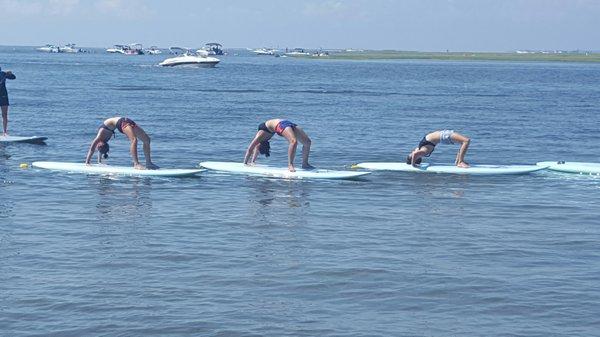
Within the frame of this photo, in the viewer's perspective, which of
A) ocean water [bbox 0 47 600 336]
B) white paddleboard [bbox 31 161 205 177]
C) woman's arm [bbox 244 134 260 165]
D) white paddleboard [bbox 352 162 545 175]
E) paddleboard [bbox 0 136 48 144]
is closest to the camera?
ocean water [bbox 0 47 600 336]

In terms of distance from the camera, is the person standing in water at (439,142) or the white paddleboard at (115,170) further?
the person standing in water at (439,142)

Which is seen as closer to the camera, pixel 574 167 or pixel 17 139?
pixel 574 167

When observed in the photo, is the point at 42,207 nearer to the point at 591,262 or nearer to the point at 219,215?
the point at 219,215

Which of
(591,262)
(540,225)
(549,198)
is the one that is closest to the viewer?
(591,262)

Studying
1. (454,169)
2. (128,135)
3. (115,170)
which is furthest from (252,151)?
(454,169)

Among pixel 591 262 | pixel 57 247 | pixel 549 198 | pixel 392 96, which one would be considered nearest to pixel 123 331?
pixel 57 247

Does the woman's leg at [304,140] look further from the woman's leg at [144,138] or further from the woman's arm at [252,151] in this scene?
the woman's leg at [144,138]

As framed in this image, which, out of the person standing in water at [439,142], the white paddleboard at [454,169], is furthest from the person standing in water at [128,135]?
the person standing in water at [439,142]

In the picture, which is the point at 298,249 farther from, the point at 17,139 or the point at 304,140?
the point at 17,139

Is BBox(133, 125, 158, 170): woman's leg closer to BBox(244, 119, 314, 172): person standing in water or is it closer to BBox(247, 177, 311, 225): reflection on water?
BBox(247, 177, 311, 225): reflection on water

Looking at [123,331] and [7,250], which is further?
[7,250]

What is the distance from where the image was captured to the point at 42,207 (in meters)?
20.2

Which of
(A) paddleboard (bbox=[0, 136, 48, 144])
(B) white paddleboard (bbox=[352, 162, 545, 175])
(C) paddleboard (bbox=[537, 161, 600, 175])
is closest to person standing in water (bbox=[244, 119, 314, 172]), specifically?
(B) white paddleboard (bbox=[352, 162, 545, 175])

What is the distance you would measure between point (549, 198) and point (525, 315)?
9.92 m
